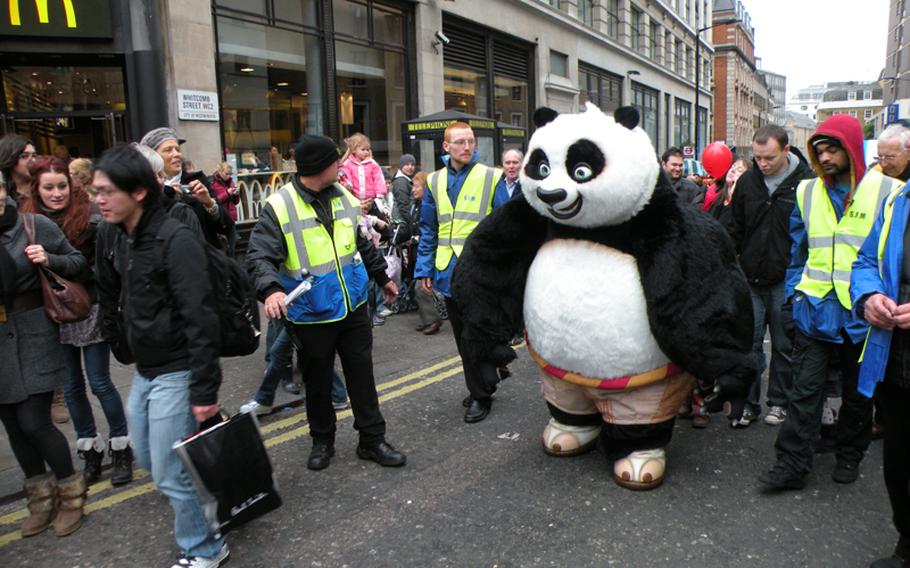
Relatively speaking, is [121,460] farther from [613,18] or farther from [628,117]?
[613,18]

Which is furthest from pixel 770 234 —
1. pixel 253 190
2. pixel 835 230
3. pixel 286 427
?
pixel 253 190

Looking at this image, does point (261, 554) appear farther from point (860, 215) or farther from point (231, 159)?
point (231, 159)

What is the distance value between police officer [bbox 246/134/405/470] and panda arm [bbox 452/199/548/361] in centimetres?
68

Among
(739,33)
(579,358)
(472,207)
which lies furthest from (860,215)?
(739,33)

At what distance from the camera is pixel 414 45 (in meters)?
15.4

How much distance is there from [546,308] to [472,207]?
4.95 ft

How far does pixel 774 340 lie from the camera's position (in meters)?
4.64

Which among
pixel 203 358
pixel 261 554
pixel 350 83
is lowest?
pixel 261 554

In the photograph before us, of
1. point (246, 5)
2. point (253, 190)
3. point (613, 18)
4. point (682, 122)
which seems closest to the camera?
point (246, 5)

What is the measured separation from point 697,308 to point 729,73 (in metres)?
71.9

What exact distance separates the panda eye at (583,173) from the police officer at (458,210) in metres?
1.53

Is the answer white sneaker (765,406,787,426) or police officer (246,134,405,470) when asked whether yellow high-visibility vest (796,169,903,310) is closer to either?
white sneaker (765,406,787,426)

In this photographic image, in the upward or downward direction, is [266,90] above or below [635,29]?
below

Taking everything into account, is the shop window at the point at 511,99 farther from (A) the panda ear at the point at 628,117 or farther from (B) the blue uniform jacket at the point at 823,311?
(A) the panda ear at the point at 628,117
